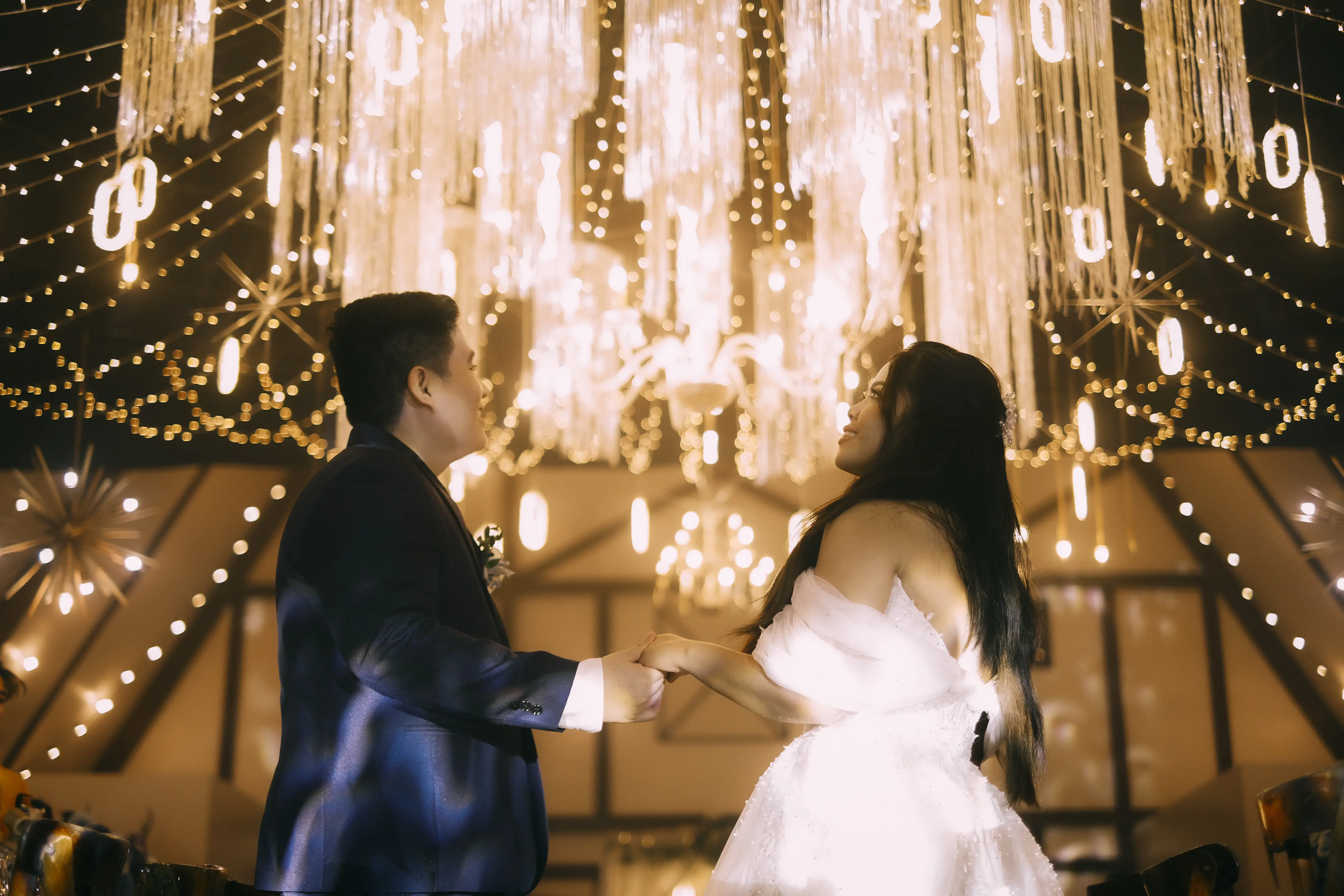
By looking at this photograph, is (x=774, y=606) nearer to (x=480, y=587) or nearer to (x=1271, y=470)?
(x=480, y=587)

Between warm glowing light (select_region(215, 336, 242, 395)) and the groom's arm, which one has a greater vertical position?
warm glowing light (select_region(215, 336, 242, 395))

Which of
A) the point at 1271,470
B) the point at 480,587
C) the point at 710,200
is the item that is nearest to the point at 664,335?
the point at 710,200

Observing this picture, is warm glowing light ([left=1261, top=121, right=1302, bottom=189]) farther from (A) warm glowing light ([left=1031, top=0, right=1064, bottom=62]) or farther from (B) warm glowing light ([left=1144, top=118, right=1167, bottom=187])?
(A) warm glowing light ([left=1031, top=0, right=1064, bottom=62])

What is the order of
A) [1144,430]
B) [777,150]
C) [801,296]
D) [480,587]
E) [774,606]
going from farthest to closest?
[1144,430] → [777,150] → [801,296] → [774,606] → [480,587]

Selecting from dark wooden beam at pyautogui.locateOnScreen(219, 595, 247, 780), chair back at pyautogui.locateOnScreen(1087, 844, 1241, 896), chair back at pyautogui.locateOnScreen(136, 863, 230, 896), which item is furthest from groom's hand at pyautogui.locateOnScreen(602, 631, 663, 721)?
dark wooden beam at pyautogui.locateOnScreen(219, 595, 247, 780)

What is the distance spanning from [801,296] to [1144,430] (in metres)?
2.68

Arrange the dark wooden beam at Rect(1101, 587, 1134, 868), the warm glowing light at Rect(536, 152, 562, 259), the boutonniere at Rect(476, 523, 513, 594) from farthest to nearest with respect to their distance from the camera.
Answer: the dark wooden beam at Rect(1101, 587, 1134, 868) → the warm glowing light at Rect(536, 152, 562, 259) → the boutonniere at Rect(476, 523, 513, 594)

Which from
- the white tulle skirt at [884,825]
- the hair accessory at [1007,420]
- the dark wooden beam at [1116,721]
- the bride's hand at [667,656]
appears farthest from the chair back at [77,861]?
the dark wooden beam at [1116,721]

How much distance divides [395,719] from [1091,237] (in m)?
3.56

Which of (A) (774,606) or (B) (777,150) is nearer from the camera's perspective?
(A) (774,606)

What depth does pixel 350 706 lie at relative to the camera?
138 cm

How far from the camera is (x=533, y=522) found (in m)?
5.95

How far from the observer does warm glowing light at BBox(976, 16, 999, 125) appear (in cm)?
384

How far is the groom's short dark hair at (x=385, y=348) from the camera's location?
5.28 feet
